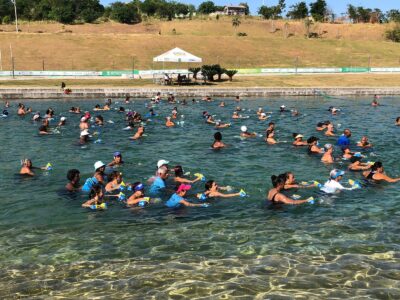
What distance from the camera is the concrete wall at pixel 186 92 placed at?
39031mm

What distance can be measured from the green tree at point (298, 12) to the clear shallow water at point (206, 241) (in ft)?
421

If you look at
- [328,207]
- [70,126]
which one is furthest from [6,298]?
[70,126]

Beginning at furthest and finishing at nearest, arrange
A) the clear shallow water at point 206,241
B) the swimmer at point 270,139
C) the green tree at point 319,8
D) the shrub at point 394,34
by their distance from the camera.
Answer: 1. the green tree at point 319,8
2. the shrub at point 394,34
3. the swimmer at point 270,139
4. the clear shallow water at point 206,241

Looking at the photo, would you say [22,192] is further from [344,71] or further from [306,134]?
[344,71]

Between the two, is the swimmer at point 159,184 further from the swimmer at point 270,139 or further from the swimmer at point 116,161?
the swimmer at point 270,139

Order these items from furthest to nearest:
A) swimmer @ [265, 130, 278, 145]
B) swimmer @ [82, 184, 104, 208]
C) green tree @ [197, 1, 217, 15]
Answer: green tree @ [197, 1, 217, 15], swimmer @ [265, 130, 278, 145], swimmer @ [82, 184, 104, 208]

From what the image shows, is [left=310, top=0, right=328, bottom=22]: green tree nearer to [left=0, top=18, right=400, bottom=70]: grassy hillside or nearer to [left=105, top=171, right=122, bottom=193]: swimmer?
[left=0, top=18, right=400, bottom=70]: grassy hillside

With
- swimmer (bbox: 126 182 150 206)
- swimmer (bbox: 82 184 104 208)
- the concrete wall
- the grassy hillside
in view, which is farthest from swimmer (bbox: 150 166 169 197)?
the grassy hillside

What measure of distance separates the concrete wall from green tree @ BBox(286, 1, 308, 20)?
334 feet

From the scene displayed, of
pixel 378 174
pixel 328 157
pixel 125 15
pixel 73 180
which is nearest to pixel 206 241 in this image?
pixel 73 180

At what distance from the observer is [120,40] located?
8375 centimetres

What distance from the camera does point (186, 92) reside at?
135 ft

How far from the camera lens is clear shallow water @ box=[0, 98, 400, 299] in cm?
902

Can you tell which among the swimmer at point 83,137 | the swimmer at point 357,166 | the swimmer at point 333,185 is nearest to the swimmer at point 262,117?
the swimmer at point 83,137
